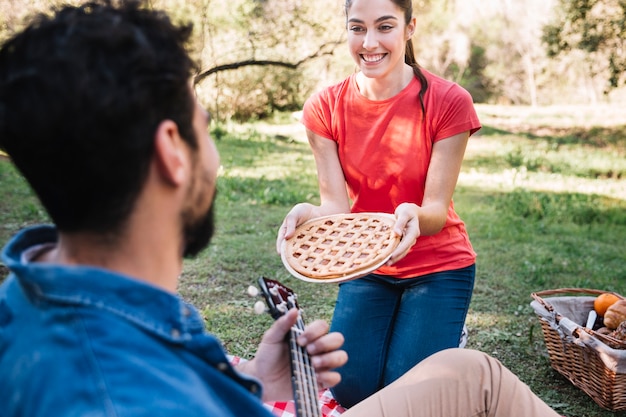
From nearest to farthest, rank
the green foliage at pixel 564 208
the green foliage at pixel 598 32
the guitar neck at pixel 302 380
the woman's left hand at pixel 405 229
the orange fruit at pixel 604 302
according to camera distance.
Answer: the guitar neck at pixel 302 380 → the woman's left hand at pixel 405 229 → the orange fruit at pixel 604 302 → the green foliage at pixel 564 208 → the green foliage at pixel 598 32

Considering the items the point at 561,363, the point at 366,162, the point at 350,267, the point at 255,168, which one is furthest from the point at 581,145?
the point at 350,267

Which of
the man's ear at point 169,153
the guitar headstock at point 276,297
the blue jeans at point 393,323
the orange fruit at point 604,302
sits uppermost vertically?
the man's ear at point 169,153

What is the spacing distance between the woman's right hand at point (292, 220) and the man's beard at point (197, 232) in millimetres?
1281

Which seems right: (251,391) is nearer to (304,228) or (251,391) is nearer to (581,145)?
(304,228)

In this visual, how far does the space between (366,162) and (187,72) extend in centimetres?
192

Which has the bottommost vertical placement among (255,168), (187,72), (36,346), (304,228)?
(255,168)

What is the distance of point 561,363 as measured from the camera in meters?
3.48

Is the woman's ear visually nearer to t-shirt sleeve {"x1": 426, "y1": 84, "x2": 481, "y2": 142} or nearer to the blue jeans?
t-shirt sleeve {"x1": 426, "y1": 84, "x2": 481, "y2": 142}

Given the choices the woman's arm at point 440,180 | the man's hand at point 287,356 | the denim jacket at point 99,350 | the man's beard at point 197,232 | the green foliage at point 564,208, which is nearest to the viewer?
the denim jacket at point 99,350

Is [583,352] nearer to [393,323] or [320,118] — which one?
[393,323]

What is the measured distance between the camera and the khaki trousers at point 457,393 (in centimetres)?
190

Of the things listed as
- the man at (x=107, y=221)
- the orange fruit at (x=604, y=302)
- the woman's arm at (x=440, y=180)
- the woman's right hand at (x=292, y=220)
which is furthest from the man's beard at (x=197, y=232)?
the orange fruit at (x=604, y=302)

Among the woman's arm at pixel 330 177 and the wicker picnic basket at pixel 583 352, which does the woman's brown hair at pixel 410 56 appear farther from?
the wicker picnic basket at pixel 583 352

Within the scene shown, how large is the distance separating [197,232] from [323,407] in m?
1.96
